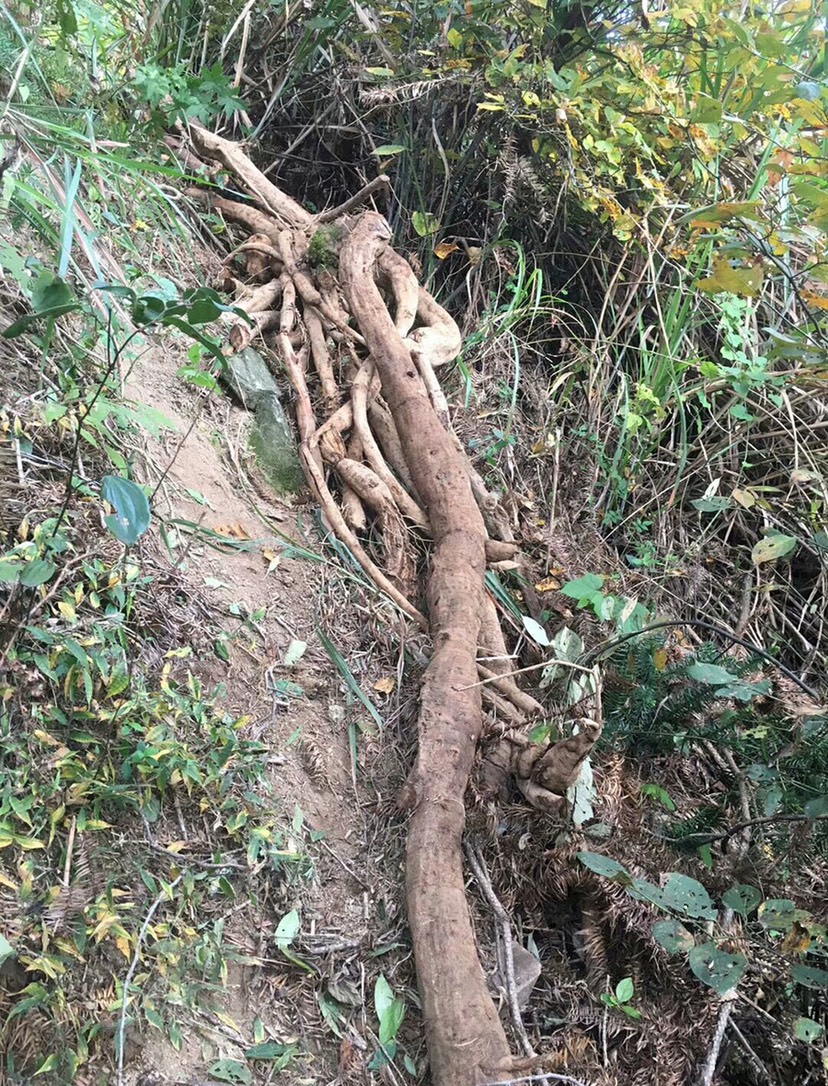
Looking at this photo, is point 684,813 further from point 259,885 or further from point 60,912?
point 60,912

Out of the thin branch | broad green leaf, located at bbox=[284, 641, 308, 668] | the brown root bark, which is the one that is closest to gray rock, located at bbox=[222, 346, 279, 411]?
the brown root bark

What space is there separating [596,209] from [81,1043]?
318 cm

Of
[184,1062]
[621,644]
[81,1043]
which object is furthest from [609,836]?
[81,1043]

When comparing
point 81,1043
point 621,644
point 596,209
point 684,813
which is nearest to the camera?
point 81,1043

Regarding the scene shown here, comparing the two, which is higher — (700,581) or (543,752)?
(543,752)

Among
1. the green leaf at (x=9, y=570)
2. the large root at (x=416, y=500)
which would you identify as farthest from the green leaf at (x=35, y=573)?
the large root at (x=416, y=500)

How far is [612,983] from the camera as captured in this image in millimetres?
1779

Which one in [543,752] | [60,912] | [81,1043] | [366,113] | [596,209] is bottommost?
[543,752]

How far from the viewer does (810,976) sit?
1.67 meters

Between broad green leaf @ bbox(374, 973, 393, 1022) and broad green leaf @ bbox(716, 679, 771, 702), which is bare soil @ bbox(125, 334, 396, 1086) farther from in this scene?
broad green leaf @ bbox(716, 679, 771, 702)

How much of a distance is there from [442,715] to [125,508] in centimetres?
102

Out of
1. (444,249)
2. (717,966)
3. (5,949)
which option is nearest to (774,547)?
(717,966)

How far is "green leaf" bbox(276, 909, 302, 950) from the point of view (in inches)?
63.4

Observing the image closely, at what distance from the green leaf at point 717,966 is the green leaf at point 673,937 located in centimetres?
3
